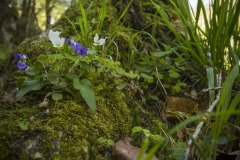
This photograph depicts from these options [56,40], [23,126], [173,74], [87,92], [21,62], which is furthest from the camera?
[173,74]

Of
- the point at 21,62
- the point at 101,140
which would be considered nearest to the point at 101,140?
the point at 101,140

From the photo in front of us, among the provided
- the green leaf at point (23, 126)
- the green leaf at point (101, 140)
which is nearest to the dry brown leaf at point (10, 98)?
the green leaf at point (23, 126)

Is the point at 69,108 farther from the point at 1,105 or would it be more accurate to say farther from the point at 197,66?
the point at 197,66

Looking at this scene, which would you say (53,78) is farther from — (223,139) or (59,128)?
(223,139)

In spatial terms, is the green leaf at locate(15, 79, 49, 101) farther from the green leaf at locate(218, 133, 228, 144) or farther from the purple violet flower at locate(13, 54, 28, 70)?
the green leaf at locate(218, 133, 228, 144)

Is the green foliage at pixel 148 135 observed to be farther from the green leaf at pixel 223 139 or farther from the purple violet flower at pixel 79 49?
the purple violet flower at pixel 79 49

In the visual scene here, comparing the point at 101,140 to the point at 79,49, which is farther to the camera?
the point at 79,49

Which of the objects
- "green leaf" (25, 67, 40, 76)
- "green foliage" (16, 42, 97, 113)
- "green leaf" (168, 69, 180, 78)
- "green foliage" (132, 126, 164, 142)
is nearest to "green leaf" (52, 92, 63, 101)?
"green foliage" (16, 42, 97, 113)

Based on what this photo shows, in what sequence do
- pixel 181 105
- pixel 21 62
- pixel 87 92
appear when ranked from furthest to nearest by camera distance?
pixel 181 105 → pixel 21 62 → pixel 87 92
